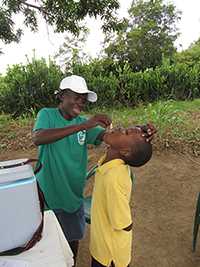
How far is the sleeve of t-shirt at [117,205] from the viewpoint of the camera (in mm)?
1294

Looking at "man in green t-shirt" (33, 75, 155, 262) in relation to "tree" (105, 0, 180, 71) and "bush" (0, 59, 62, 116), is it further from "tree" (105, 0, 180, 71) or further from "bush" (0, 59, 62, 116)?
"tree" (105, 0, 180, 71)

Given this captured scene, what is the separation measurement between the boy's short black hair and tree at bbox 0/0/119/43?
2.76m

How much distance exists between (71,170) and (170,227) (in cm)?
164

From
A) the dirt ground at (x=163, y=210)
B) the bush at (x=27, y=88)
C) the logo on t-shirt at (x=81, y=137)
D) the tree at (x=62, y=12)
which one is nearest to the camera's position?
the logo on t-shirt at (x=81, y=137)

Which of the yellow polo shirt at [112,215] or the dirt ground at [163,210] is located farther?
the dirt ground at [163,210]

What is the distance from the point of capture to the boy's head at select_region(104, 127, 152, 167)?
52.9 inches

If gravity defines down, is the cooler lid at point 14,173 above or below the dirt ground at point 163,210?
above

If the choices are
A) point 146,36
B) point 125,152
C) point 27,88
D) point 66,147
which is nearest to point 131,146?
point 125,152

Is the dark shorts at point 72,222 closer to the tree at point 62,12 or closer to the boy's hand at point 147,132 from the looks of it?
the boy's hand at point 147,132

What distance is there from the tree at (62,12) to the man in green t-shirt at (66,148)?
90.7 inches

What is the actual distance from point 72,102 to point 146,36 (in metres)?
14.8

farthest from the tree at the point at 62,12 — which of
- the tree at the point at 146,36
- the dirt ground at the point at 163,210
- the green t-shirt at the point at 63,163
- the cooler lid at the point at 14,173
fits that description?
the tree at the point at 146,36

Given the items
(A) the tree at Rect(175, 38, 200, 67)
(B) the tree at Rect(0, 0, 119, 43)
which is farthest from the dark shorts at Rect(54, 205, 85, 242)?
(A) the tree at Rect(175, 38, 200, 67)

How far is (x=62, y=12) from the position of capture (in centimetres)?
382
